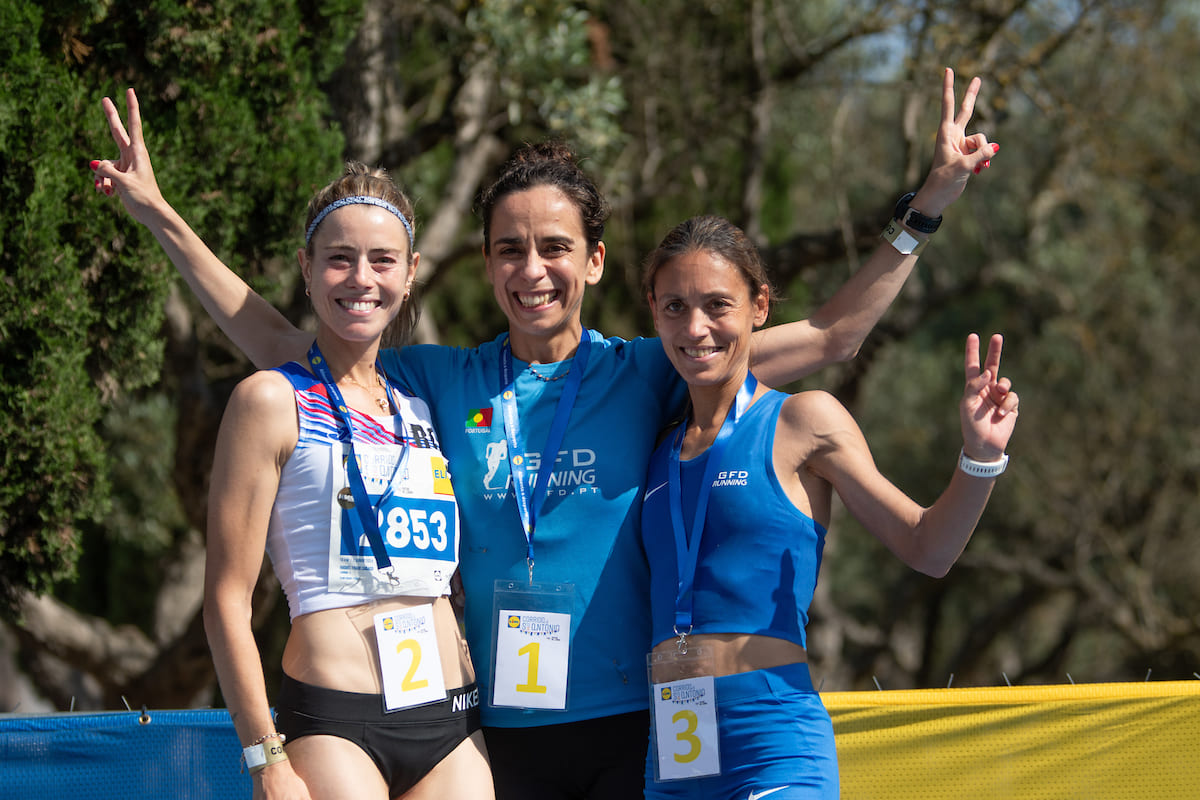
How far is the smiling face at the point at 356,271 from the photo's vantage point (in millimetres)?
2656

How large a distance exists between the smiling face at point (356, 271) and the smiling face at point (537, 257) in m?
0.27

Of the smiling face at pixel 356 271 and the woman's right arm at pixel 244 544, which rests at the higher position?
the smiling face at pixel 356 271

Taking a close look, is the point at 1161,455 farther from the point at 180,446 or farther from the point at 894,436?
the point at 180,446

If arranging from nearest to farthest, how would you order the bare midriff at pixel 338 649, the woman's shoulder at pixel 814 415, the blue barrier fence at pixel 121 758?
1. the bare midriff at pixel 338 649
2. the woman's shoulder at pixel 814 415
3. the blue barrier fence at pixel 121 758

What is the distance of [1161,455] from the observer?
11.4m

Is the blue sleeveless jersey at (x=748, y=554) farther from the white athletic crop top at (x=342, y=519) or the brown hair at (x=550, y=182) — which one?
the brown hair at (x=550, y=182)

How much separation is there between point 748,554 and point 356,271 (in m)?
1.12

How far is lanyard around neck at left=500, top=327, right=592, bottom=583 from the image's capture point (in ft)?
8.87

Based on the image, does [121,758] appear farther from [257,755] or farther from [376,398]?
[376,398]

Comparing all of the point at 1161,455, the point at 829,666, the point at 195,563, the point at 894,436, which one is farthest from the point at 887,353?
the point at 195,563

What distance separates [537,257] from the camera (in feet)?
9.20

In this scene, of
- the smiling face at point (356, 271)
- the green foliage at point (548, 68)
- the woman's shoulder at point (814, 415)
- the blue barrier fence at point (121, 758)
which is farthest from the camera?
the green foliage at point (548, 68)

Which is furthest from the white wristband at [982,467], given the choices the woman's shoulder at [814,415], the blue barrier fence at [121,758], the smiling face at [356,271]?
the blue barrier fence at [121,758]

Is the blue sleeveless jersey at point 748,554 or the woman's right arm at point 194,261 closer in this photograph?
the blue sleeveless jersey at point 748,554
